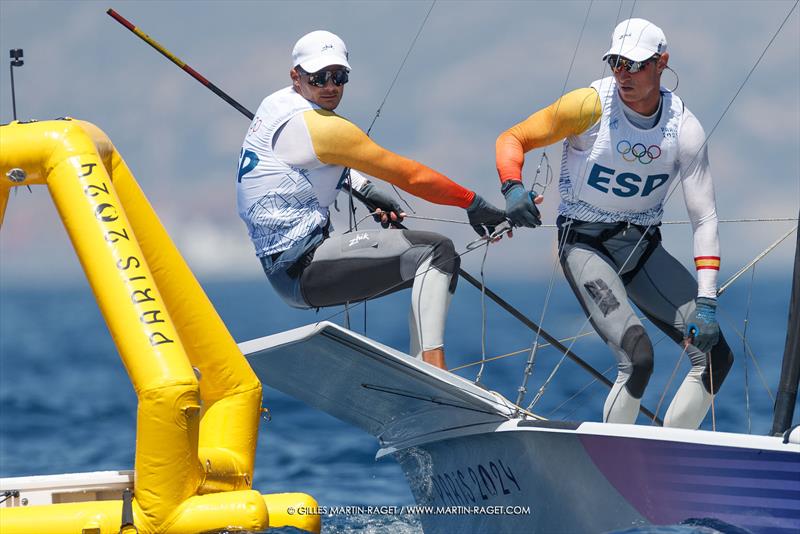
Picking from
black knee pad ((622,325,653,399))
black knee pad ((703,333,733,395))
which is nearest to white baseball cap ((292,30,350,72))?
black knee pad ((622,325,653,399))

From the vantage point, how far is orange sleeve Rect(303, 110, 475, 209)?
16.6ft

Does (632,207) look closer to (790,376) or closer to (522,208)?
(522,208)

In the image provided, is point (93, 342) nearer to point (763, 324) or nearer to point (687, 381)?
point (763, 324)

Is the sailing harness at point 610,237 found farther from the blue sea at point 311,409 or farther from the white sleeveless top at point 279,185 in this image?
the white sleeveless top at point 279,185

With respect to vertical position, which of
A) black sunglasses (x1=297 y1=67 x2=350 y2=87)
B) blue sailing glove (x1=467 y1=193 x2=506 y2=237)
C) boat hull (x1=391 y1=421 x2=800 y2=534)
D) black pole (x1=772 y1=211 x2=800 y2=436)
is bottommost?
boat hull (x1=391 y1=421 x2=800 y2=534)

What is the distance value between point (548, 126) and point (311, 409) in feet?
24.7

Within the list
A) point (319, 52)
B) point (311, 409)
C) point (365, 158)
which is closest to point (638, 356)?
point (365, 158)

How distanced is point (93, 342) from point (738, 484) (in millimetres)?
14934

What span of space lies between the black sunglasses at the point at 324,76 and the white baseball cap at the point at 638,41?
0.98m

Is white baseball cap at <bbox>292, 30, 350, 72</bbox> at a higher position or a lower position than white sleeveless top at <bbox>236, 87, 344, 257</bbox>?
higher

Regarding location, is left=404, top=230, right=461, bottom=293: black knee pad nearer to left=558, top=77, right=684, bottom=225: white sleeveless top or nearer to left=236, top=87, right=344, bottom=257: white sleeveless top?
left=236, top=87, right=344, bottom=257: white sleeveless top

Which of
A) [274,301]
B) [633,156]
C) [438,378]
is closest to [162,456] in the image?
[438,378]

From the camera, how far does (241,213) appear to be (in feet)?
17.5

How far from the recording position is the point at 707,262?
5152 mm
